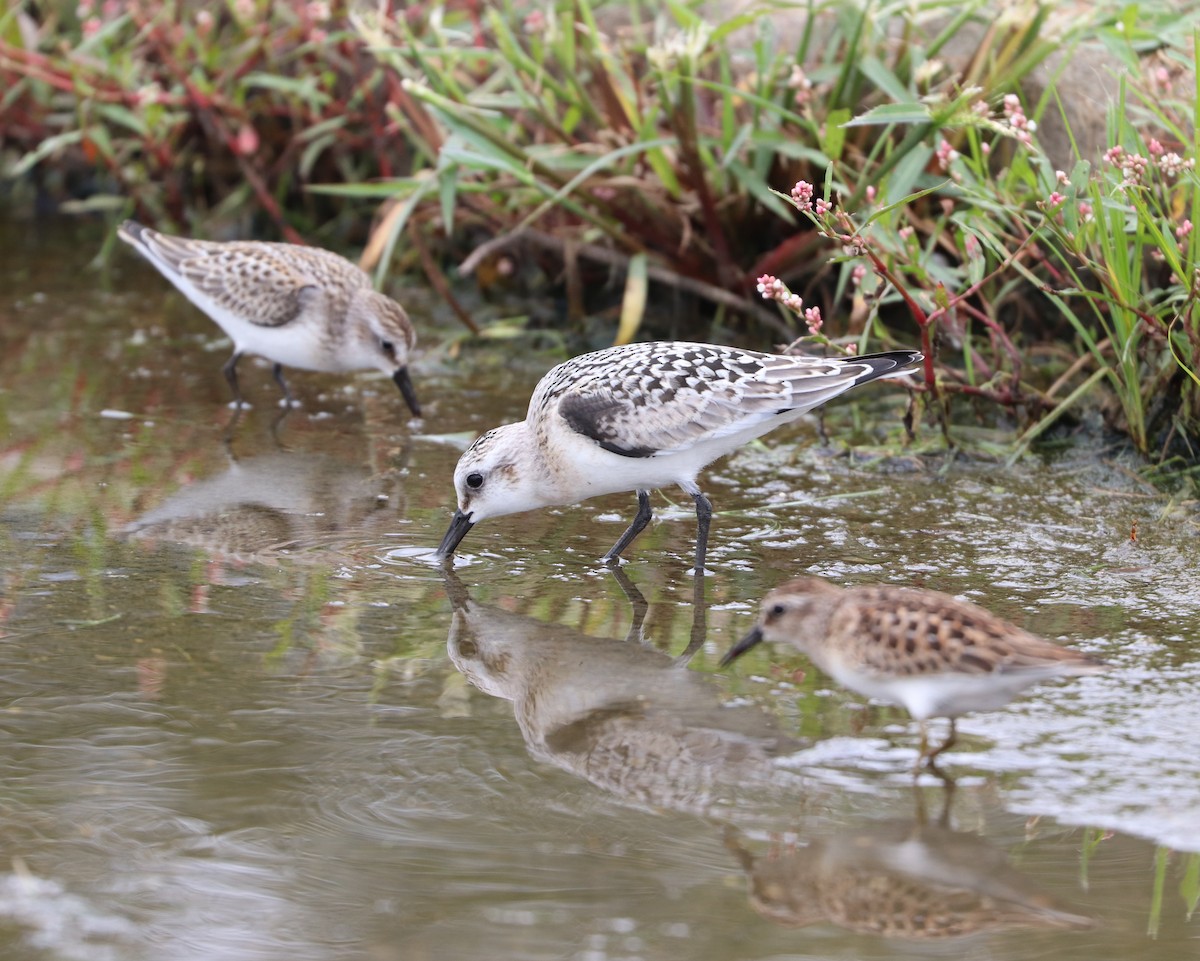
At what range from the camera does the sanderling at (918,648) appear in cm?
416

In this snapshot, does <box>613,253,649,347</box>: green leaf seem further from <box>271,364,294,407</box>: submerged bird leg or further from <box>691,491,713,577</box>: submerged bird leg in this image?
<box>691,491,713,577</box>: submerged bird leg

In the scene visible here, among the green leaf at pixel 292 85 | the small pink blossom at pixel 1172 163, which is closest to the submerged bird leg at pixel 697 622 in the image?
the small pink blossom at pixel 1172 163

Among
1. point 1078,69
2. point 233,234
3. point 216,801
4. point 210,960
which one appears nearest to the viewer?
point 210,960

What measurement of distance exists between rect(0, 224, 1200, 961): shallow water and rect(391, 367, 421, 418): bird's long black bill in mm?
543

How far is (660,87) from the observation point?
7707 mm

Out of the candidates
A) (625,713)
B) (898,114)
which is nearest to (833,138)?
(898,114)

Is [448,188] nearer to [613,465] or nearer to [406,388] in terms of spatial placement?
[406,388]

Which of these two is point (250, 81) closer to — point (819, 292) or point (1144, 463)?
point (819, 292)

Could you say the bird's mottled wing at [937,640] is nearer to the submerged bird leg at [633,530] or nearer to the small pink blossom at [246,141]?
the submerged bird leg at [633,530]

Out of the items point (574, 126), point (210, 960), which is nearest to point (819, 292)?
point (574, 126)

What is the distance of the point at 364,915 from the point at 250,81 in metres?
7.61

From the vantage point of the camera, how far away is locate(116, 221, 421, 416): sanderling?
8039 mm

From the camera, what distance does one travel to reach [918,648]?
13.9 feet

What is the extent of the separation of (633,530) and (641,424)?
0.48 m
